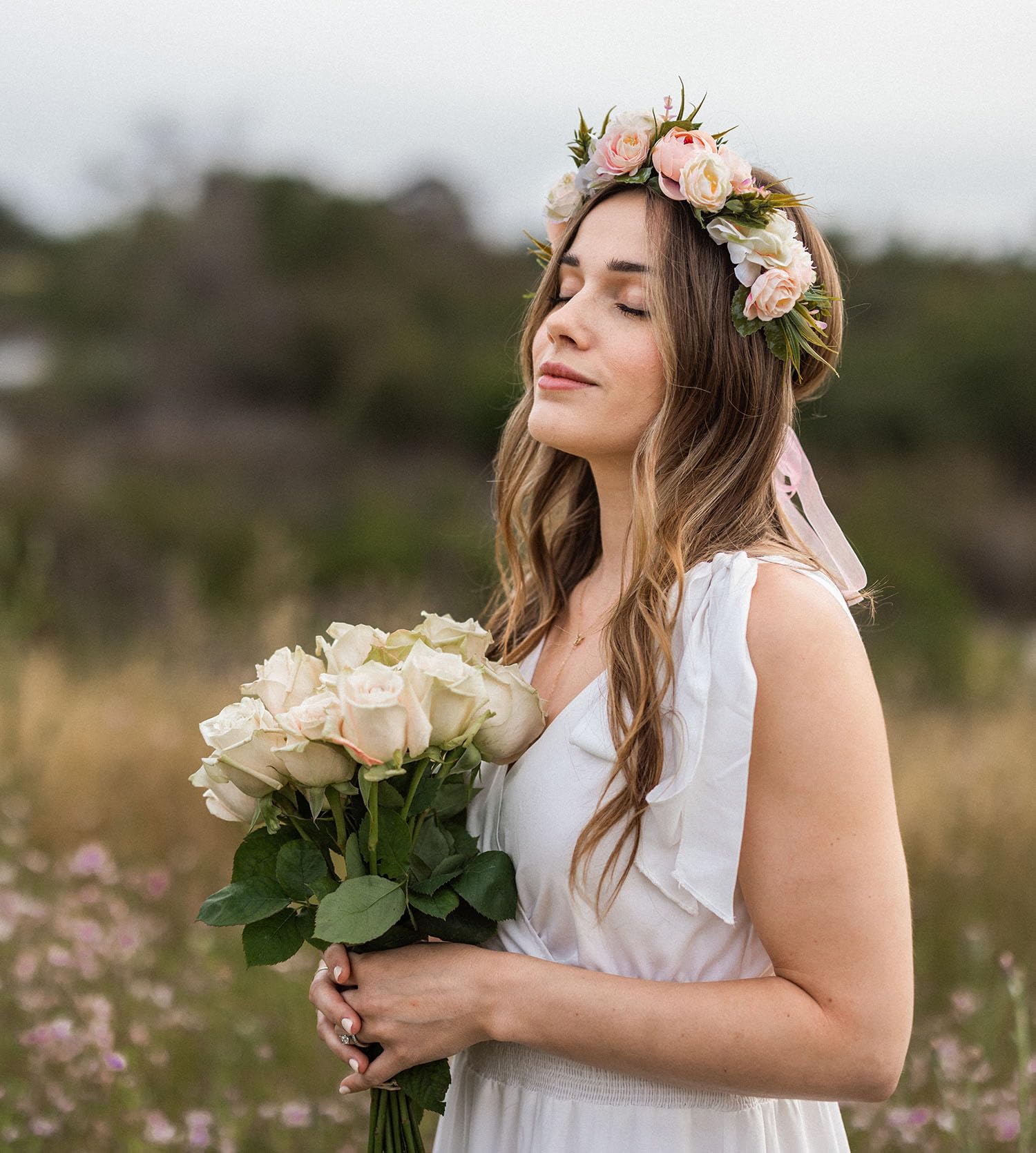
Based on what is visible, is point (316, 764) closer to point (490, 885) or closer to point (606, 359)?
point (490, 885)

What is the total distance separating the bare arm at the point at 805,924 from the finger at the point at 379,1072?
24cm

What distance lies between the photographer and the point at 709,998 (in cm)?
152

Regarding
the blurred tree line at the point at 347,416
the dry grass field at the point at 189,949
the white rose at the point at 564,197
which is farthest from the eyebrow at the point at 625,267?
the blurred tree line at the point at 347,416

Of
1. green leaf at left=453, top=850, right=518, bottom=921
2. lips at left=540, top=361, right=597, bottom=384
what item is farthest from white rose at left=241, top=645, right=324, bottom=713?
lips at left=540, top=361, right=597, bottom=384

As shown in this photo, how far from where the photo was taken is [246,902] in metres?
1.62

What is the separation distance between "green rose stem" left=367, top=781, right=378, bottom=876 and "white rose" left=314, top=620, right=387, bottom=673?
21cm

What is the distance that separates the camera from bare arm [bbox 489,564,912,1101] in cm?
147

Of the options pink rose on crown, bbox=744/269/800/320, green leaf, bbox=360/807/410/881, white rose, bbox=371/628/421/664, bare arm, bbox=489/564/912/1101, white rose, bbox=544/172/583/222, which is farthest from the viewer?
white rose, bbox=544/172/583/222

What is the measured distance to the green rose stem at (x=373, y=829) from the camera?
155cm

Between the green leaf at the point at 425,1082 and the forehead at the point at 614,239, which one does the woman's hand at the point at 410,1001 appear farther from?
the forehead at the point at 614,239

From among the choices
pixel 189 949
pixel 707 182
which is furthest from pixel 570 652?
pixel 189 949

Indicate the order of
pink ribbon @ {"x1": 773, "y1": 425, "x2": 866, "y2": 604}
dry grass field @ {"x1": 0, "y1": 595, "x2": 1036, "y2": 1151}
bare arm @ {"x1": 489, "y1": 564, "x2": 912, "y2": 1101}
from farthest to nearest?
dry grass field @ {"x1": 0, "y1": 595, "x2": 1036, "y2": 1151}
pink ribbon @ {"x1": 773, "y1": 425, "x2": 866, "y2": 604}
bare arm @ {"x1": 489, "y1": 564, "x2": 912, "y2": 1101}

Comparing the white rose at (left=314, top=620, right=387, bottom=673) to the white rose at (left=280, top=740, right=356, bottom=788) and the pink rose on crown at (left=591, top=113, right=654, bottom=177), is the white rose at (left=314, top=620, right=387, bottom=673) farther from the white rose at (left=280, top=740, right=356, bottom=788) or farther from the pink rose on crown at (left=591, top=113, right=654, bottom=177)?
the pink rose on crown at (left=591, top=113, right=654, bottom=177)

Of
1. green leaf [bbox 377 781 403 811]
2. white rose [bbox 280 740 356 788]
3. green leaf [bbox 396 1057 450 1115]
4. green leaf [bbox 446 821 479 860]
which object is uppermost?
white rose [bbox 280 740 356 788]
